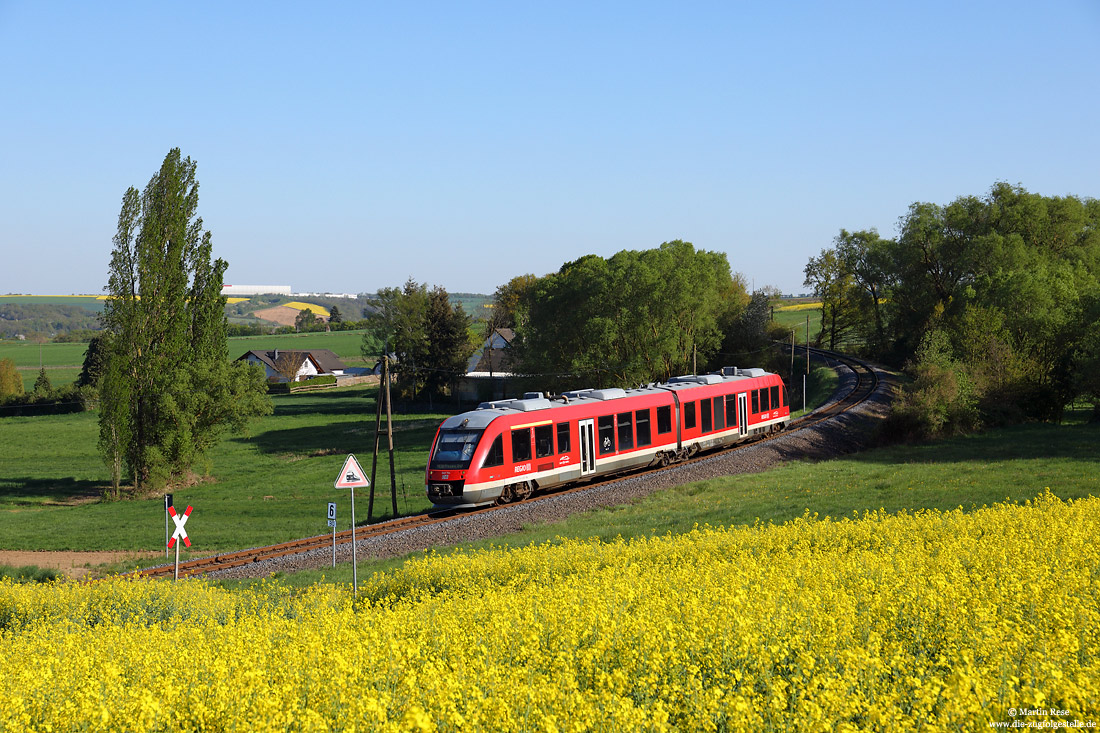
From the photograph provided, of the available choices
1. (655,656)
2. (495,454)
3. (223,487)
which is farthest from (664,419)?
(655,656)

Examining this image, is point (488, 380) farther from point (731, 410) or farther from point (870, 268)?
point (731, 410)

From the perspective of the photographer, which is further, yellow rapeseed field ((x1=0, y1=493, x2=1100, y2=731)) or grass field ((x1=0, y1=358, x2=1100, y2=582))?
grass field ((x1=0, y1=358, x2=1100, y2=582))

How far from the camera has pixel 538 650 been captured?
793 centimetres

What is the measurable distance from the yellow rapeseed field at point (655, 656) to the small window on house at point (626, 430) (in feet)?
56.9

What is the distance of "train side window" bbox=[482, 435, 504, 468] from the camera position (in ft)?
85.0

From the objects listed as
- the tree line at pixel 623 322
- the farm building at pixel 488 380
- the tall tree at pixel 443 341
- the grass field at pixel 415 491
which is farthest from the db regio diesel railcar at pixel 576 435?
the tall tree at pixel 443 341

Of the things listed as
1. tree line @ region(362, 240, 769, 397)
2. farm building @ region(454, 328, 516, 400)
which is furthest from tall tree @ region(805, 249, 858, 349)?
farm building @ region(454, 328, 516, 400)

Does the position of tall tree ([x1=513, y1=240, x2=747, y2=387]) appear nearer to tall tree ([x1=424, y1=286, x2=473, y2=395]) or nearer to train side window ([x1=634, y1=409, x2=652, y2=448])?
tall tree ([x1=424, y1=286, x2=473, y2=395])

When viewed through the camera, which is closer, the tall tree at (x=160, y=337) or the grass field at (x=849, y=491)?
the grass field at (x=849, y=491)

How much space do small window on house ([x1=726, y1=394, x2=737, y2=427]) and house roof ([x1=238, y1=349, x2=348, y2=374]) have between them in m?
98.1

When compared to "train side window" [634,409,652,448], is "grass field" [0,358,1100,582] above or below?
below

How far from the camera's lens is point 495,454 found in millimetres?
26109

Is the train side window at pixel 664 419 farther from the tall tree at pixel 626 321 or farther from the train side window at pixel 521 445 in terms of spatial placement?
the tall tree at pixel 626 321

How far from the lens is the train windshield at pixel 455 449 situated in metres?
25.7
